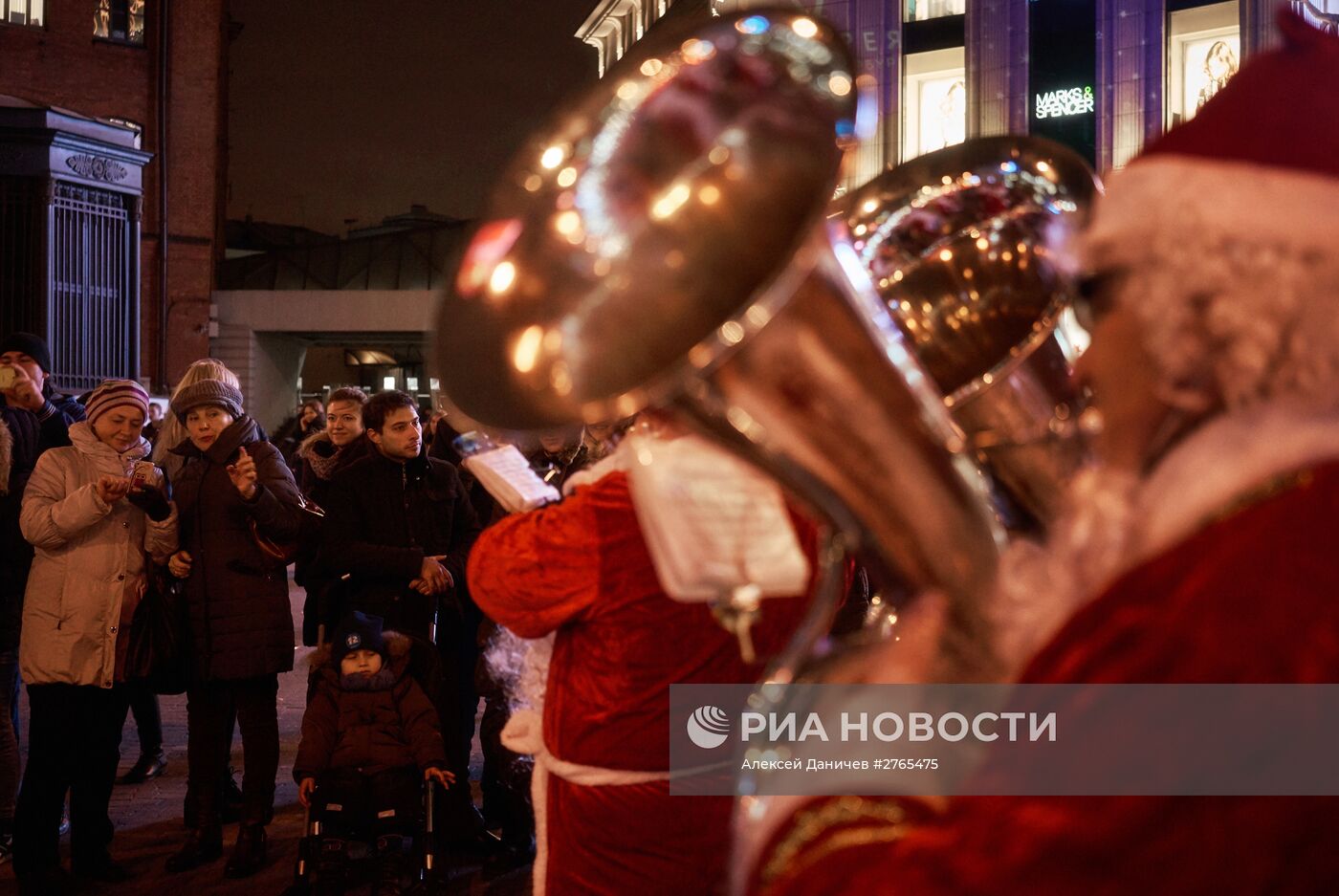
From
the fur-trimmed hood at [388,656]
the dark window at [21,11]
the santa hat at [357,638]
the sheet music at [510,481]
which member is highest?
the dark window at [21,11]

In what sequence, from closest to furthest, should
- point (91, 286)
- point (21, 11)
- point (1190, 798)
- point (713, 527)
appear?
point (1190, 798) < point (713, 527) < point (91, 286) < point (21, 11)

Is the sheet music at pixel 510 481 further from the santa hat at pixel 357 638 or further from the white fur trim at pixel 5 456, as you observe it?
the white fur trim at pixel 5 456

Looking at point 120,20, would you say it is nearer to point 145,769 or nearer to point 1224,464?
point 145,769

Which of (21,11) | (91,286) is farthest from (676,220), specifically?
(21,11)

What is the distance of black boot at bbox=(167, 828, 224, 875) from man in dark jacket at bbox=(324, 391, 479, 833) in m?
0.93

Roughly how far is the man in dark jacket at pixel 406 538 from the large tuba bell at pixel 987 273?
300 centimetres

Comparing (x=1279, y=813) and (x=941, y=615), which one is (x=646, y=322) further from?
(x=1279, y=813)

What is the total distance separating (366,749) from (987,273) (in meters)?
3.09

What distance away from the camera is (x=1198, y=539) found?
95 cm

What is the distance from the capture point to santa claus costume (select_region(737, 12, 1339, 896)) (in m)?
0.87

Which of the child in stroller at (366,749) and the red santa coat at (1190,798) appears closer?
the red santa coat at (1190,798)

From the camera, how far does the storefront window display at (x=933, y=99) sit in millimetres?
17891

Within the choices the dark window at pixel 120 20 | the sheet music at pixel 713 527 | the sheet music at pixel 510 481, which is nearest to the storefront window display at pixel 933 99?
the dark window at pixel 120 20

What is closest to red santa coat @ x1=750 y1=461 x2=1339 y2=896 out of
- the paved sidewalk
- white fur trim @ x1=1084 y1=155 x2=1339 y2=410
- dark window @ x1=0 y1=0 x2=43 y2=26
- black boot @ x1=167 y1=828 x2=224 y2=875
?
white fur trim @ x1=1084 y1=155 x2=1339 y2=410
